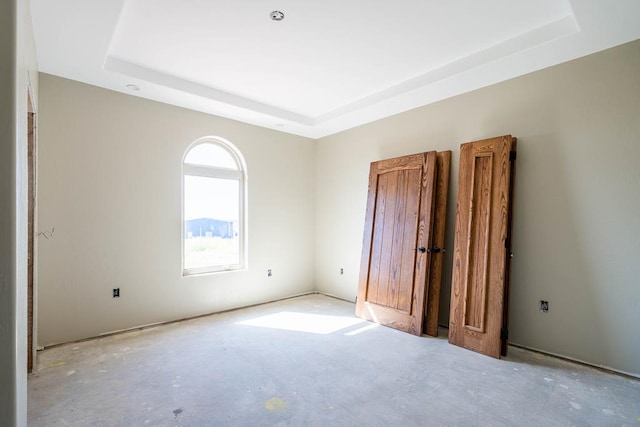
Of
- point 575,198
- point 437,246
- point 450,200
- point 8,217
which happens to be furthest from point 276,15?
point 575,198

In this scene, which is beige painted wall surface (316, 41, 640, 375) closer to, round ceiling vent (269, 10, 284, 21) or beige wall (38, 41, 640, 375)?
beige wall (38, 41, 640, 375)

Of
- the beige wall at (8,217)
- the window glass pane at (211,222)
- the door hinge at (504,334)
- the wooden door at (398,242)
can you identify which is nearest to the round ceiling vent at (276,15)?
the beige wall at (8,217)

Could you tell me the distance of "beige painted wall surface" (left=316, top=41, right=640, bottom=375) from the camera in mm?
2531

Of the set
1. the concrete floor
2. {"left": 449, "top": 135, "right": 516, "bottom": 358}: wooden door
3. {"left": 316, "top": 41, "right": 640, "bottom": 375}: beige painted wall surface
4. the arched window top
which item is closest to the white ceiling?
{"left": 316, "top": 41, "right": 640, "bottom": 375}: beige painted wall surface

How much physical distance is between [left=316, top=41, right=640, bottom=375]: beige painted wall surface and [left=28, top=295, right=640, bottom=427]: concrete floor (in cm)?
32

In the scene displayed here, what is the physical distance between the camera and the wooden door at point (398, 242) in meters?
3.51

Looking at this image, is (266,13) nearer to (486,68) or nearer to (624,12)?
(486,68)

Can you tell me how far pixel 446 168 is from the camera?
11.6ft

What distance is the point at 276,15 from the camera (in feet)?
7.61

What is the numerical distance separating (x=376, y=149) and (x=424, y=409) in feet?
10.5

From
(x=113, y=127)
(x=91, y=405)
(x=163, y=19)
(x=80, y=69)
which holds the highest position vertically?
(x=163, y=19)

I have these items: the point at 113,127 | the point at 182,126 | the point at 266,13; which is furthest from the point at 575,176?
the point at 113,127

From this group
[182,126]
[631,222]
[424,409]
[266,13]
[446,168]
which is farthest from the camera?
[182,126]

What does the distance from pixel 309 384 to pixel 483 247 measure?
2055mm
